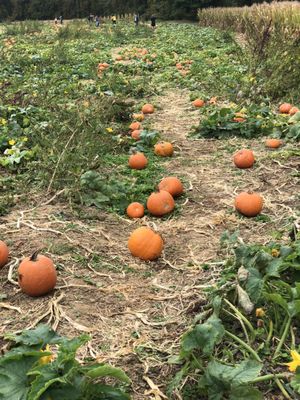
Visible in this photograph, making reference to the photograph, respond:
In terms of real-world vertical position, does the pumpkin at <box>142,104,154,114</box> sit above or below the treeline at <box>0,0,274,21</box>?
above

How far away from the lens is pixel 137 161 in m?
5.21

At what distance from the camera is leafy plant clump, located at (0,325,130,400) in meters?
1.89

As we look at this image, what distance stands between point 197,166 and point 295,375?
11.8ft

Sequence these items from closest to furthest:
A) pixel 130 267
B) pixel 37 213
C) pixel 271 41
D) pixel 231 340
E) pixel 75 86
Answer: pixel 231 340 < pixel 130 267 < pixel 37 213 < pixel 75 86 < pixel 271 41

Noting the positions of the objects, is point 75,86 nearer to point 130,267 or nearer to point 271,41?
point 271,41

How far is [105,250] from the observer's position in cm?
363

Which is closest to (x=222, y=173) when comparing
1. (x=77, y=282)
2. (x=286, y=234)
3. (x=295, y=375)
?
(x=286, y=234)

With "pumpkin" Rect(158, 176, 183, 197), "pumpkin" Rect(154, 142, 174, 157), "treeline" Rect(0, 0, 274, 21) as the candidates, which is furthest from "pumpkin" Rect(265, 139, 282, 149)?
"treeline" Rect(0, 0, 274, 21)

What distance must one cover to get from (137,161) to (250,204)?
1459mm

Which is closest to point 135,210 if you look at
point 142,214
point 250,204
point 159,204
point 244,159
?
point 142,214

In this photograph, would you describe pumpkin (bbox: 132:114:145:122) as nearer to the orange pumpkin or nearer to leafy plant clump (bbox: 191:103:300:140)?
Result: leafy plant clump (bbox: 191:103:300:140)

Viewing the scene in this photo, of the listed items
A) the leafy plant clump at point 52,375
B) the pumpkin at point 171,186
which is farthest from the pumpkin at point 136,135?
the leafy plant clump at point 52,375

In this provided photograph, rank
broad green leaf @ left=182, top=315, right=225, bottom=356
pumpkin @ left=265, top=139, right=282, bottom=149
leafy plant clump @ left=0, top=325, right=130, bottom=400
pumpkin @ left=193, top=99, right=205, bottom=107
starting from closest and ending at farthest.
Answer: leafy plant clump @ left=0, top=325, right=130, bottom=400 < broad green leaf @ left=182, top=315, right=225, bottom=356 < pumpkin @ left=265, top=139, right=282, bottom=149 < pumpkin @ left=193, top=99, right=205, bottom=107

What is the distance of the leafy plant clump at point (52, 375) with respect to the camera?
1886 mm
